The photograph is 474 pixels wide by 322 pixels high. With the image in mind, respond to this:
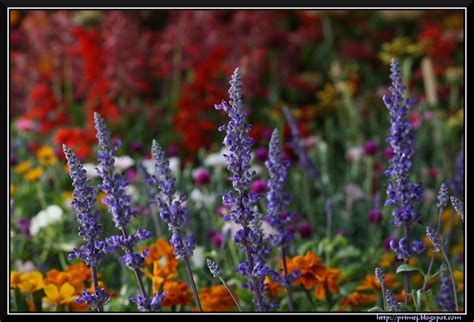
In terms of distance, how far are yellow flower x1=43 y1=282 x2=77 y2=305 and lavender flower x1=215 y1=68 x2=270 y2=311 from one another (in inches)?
17.5

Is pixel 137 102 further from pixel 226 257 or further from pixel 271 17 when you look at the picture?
pixel 226 257

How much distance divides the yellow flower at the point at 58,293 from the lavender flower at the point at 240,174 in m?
0.45

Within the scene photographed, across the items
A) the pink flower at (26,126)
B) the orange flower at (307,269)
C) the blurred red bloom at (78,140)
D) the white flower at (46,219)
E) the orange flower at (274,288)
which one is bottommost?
the orange flower at (274,288)

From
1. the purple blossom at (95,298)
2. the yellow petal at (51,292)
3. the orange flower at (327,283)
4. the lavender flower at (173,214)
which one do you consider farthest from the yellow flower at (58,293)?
the orange flower at (327,283)

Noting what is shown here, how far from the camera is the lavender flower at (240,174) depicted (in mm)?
1298

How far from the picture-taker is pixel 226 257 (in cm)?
232

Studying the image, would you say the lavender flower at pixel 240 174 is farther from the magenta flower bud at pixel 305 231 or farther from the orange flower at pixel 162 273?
the magenta flower bud at pixel 305 231

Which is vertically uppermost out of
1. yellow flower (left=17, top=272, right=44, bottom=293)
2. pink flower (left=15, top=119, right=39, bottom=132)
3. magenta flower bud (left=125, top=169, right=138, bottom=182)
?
pink flower (left=15, top=119, right=39, bottom=132)

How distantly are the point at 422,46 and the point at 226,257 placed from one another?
1269 millimetres

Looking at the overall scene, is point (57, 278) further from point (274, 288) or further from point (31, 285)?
point (274, 288)

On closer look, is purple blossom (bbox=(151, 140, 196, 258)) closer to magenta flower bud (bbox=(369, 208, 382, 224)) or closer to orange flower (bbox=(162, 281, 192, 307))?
orange flower (bbox=(162, 281, 192, 307))

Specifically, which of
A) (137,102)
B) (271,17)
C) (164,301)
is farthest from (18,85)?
(164,301)

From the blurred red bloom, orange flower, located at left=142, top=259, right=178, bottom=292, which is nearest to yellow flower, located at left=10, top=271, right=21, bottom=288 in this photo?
orange flower, located at left=142, top=259, right=178, bottom=292

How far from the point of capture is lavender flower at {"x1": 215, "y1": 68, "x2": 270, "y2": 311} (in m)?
1.30
